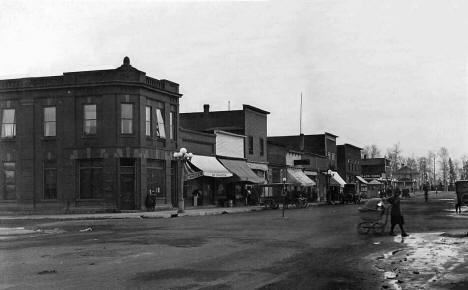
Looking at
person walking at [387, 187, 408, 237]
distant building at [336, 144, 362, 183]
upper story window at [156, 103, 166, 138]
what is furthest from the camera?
distant building at [336, 144, 362, 183]

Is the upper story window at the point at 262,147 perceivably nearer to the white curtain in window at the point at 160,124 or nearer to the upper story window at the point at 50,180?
the white curtain in window at the point at 160,124

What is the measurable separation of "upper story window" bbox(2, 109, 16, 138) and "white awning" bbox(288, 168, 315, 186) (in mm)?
33787

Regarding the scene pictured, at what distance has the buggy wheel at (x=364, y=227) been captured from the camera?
2055 cm

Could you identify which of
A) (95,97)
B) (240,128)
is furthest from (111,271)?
(240,128)

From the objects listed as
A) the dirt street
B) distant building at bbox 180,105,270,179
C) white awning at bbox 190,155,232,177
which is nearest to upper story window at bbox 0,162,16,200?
white awning at bbox 190,155,232,177

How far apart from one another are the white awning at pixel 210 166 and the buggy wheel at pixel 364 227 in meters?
22.0

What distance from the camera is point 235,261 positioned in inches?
500

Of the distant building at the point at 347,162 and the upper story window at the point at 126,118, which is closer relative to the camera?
the upper story window at the point at 126,118

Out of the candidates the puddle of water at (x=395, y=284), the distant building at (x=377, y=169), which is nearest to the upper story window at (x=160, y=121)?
the puddle of water at (x=395, y=284)

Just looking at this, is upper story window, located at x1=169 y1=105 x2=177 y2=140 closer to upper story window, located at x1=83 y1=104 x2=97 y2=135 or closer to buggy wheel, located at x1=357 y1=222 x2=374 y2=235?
upper story window, located at x1=83 y1=104 x2=97 y2=135

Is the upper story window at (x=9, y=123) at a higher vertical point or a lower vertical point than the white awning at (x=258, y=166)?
higher

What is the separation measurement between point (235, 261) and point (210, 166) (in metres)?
32.3

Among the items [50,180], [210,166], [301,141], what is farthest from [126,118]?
[301,141]

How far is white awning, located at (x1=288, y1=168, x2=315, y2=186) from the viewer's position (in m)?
65.2
